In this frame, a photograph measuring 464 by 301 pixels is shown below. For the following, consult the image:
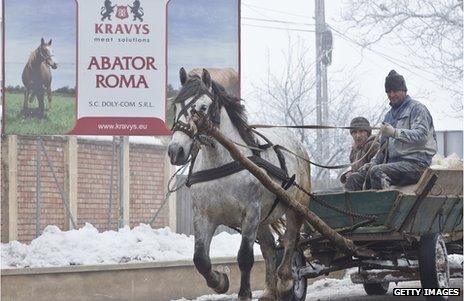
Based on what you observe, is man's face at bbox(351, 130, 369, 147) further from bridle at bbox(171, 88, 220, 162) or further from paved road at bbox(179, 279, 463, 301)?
bridle at bbox(171, 88, 220, 162)

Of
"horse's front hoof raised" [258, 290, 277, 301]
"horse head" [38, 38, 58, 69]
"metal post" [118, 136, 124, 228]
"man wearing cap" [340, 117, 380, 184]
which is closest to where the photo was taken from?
"horse's front hoof raised" [258, 290, 277, 301]

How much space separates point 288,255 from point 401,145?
1.64 meters

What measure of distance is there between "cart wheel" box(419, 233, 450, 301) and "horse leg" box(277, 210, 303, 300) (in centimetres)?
128

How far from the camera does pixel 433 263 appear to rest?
35.5ft

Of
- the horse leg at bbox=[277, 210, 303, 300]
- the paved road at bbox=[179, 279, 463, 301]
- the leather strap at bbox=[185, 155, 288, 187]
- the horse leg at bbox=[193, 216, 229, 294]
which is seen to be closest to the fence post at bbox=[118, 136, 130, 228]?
the paved road at bbox=[179, 279, 463, 301]

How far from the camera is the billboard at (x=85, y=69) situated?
1491cm

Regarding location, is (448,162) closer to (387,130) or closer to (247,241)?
(387,130)

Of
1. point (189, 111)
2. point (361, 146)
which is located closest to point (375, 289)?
point (361, 146)

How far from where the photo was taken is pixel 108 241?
14.5 metres

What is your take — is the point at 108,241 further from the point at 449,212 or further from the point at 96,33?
the point at 449,212

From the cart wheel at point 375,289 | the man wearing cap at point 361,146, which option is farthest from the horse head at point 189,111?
the cart wheel at point 375,289

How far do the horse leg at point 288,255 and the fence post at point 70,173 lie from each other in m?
5.35

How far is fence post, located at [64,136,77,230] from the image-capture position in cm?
1591

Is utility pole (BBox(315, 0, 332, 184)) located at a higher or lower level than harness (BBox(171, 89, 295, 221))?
higher
